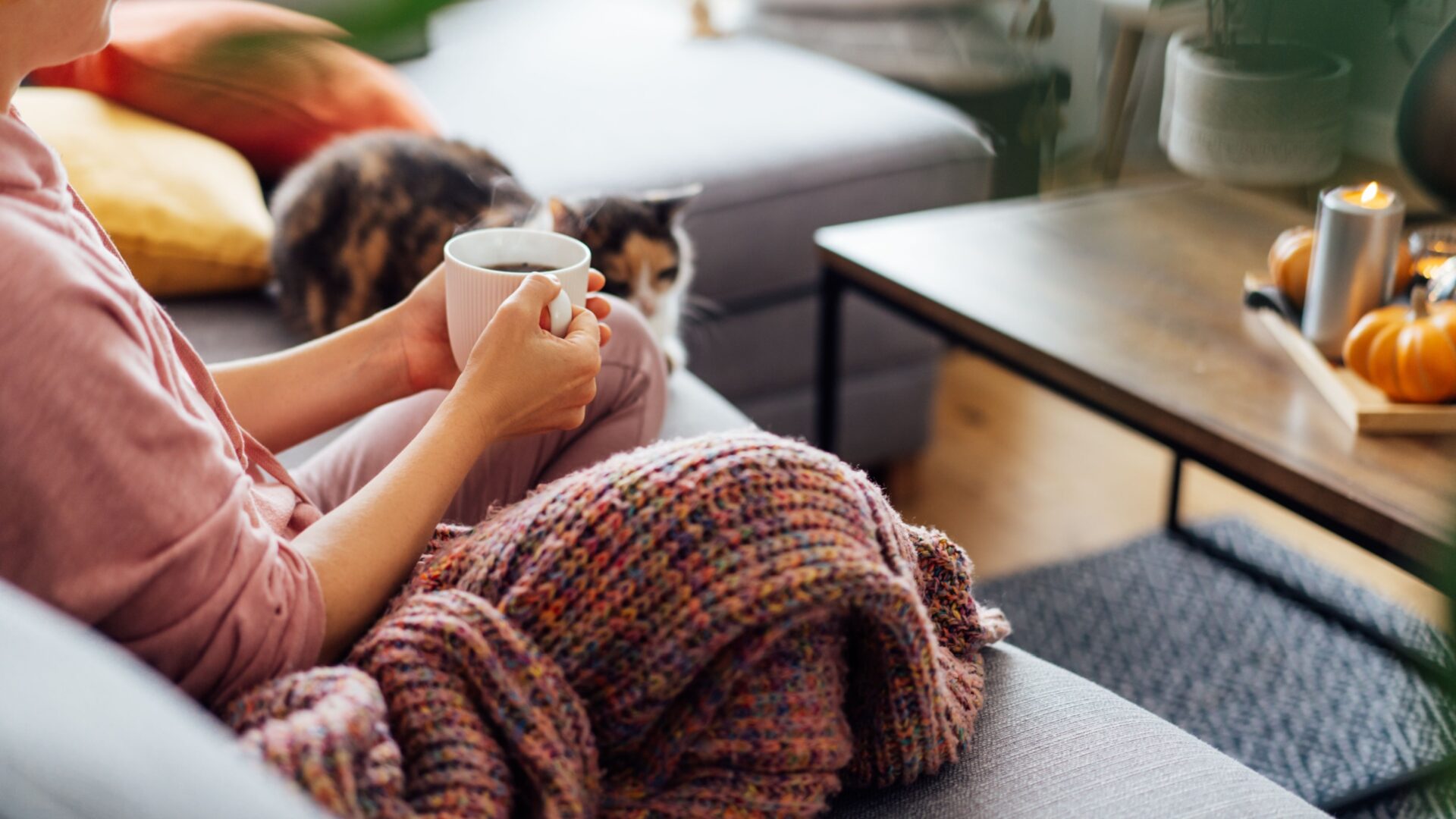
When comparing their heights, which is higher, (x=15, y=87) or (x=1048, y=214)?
(x=15, y=87)

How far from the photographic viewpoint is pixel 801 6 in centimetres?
252

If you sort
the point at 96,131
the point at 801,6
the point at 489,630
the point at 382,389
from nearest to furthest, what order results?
1. the point at 489,630
2. the point at 382,389
3. the point at 96,131
4. the point at 801,6

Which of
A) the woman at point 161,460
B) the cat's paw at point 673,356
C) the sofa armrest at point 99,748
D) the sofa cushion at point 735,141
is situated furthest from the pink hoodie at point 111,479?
the sofa cushion at point 735,141

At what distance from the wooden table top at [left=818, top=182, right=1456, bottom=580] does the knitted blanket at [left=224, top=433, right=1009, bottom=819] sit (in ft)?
1.63

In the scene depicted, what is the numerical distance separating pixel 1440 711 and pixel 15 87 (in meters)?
0.64

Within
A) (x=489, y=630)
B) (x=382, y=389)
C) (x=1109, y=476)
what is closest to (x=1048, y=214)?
(x=1109, y=476)

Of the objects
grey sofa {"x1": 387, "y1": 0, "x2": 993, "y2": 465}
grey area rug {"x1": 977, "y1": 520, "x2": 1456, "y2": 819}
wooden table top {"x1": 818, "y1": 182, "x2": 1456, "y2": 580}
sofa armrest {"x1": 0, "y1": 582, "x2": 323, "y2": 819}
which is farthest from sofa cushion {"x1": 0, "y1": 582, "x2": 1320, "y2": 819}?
grey sofa {"x1": 387, "y1": 0, "x2": 993, "y2": 465}

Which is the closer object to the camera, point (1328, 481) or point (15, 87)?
point (15, 87)

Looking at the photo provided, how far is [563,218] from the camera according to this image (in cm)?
130

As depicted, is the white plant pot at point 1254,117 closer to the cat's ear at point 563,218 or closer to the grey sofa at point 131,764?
the grey sofa at point 131,764

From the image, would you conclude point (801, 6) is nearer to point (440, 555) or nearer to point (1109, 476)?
point (1109, 476)

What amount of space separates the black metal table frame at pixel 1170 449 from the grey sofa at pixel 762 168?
95mm

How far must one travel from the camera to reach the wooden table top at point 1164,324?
96cm

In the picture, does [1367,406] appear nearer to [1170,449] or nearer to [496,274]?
[1170,449]
